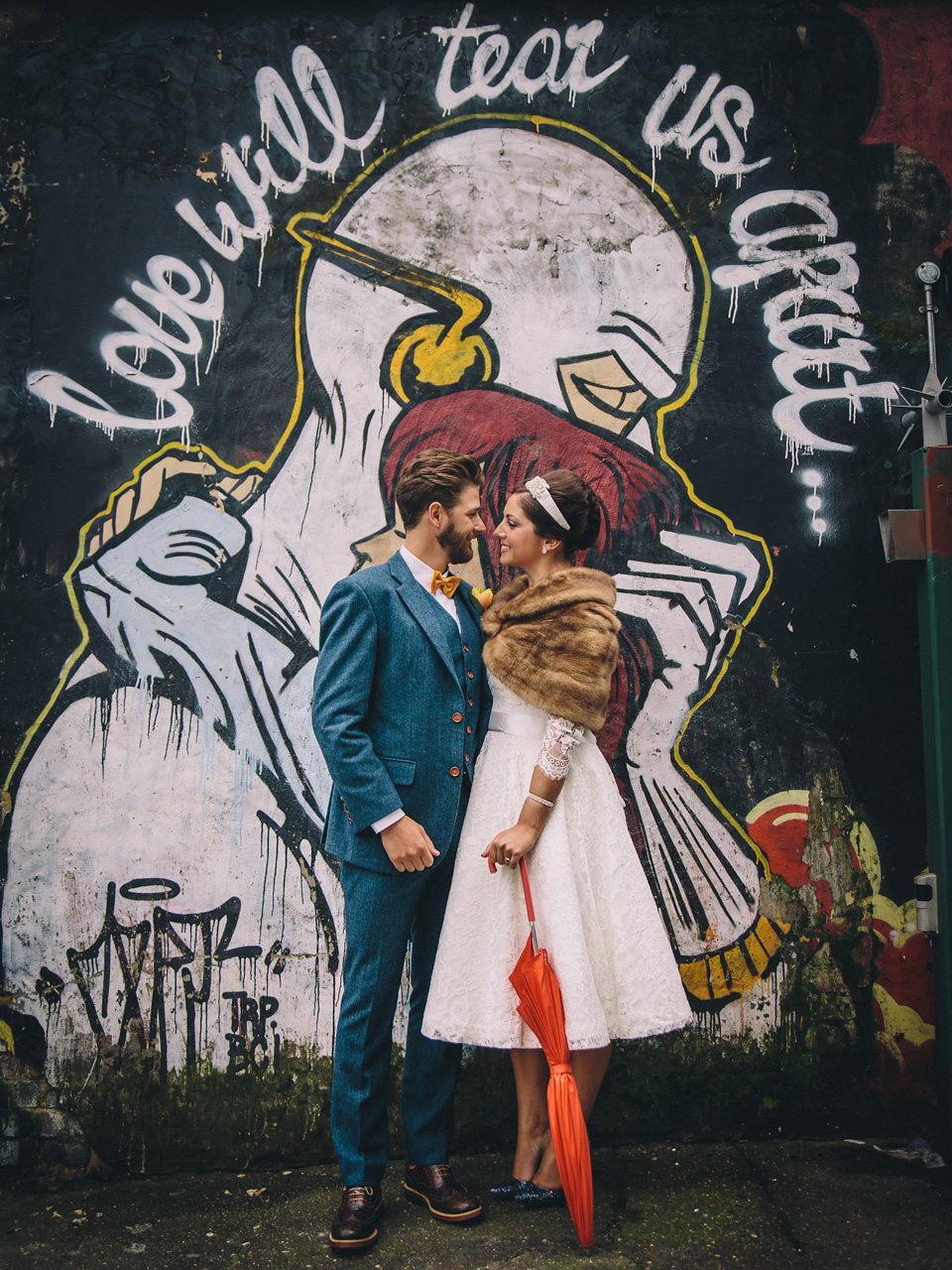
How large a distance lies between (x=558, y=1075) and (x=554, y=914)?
17.4 inches

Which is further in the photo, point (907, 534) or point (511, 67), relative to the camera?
point (511, 67)

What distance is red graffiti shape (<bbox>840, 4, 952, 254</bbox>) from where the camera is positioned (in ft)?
11.1

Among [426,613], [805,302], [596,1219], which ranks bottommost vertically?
[596,1219]

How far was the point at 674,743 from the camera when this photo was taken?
3293 millimetres

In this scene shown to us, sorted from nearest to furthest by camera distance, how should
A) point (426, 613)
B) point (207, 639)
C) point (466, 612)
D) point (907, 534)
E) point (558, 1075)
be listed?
point (558, 1075), point (426, 613), point (466, 612), point (907, 534), point (207, 639)

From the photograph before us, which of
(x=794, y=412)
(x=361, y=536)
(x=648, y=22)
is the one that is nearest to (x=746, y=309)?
(x=794, y=412)

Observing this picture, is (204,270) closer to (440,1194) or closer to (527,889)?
(527,889)

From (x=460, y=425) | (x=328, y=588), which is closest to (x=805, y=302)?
(x=460, y=425)

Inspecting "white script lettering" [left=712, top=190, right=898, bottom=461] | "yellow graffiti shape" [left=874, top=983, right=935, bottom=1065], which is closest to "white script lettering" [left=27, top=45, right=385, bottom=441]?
"white script lettering" [left=712, top=190, right=898, bottom=461]

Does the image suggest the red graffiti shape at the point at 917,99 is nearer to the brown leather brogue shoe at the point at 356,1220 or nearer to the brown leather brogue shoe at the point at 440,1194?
the brown leather brogue shoe at the point at 440,1194

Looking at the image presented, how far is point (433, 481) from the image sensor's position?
9.04 ft

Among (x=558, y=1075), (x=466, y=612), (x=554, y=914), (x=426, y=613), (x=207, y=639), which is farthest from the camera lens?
(x=207, y=639)

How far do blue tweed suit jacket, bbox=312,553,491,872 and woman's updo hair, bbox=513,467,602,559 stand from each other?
0.44 meters

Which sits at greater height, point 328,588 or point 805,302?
point 805,302
